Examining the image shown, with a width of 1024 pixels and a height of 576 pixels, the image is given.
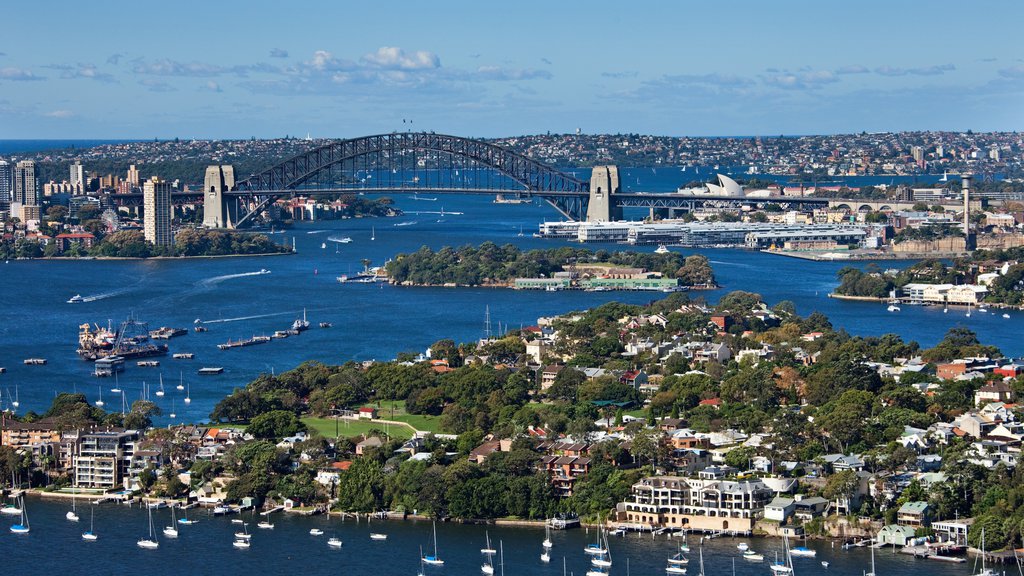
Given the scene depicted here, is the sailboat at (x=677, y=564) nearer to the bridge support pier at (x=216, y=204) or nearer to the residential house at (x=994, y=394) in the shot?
the residential house at (x=994, y=394)

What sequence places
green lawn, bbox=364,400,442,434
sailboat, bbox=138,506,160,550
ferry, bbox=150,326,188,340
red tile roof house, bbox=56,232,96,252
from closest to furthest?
1. sailboat, bbox=138,506,160,550
2. green lawn, bbox=364,400,442,434
3. ferry, bbox=150,326,188,340
4. red tile roof house, bbox=56,232,96,252

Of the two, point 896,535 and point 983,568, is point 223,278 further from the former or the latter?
point 983,568

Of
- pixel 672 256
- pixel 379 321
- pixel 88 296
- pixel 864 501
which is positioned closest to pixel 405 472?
pixel 864 501

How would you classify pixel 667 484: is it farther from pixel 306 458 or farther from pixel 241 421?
pixel 241 421

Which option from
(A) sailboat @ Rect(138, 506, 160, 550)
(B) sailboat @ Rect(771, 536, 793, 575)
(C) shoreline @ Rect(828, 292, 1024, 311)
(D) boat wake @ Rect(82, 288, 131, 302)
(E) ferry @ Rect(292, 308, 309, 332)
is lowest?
(A) sailboat @ Rect(138, 506, 160, 550)

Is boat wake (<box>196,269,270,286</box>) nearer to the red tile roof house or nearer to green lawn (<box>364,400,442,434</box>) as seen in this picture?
the red tile roof house

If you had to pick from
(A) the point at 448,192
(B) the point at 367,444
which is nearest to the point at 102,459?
(B) the point at 367,444

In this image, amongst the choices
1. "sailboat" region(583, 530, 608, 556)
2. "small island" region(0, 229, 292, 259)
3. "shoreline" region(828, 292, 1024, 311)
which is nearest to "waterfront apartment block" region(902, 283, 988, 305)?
"shoreline" region(828, 292, 1024, 311)
